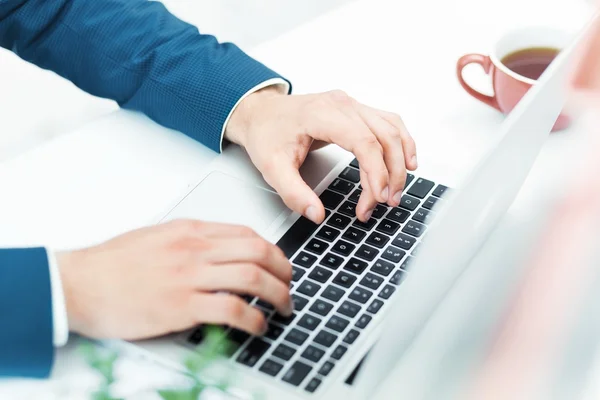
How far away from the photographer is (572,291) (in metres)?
0.58

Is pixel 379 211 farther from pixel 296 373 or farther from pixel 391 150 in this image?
pixel 296 373

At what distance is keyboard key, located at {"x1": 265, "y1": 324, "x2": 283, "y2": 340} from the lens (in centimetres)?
59

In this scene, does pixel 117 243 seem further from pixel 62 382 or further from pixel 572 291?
pixel 572 291

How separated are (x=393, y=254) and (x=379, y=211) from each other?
63 millimetres

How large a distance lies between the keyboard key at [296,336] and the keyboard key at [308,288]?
0.04m

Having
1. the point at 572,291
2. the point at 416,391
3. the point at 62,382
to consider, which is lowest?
the point at 62,382

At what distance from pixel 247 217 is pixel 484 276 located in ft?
0.72

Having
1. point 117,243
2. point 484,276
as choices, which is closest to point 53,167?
point 117,243

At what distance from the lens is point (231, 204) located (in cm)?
75

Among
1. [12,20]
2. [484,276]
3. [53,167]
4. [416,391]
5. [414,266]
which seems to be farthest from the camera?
[12,20]

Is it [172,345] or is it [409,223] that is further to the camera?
[409,223]

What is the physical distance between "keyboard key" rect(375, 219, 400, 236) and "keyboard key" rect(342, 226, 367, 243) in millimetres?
18

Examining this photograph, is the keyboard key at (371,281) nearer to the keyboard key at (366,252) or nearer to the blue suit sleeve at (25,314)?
the keyboard key at (366,252)

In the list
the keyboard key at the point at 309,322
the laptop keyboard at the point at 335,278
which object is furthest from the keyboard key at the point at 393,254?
the keyboard key at the point at 309,322
